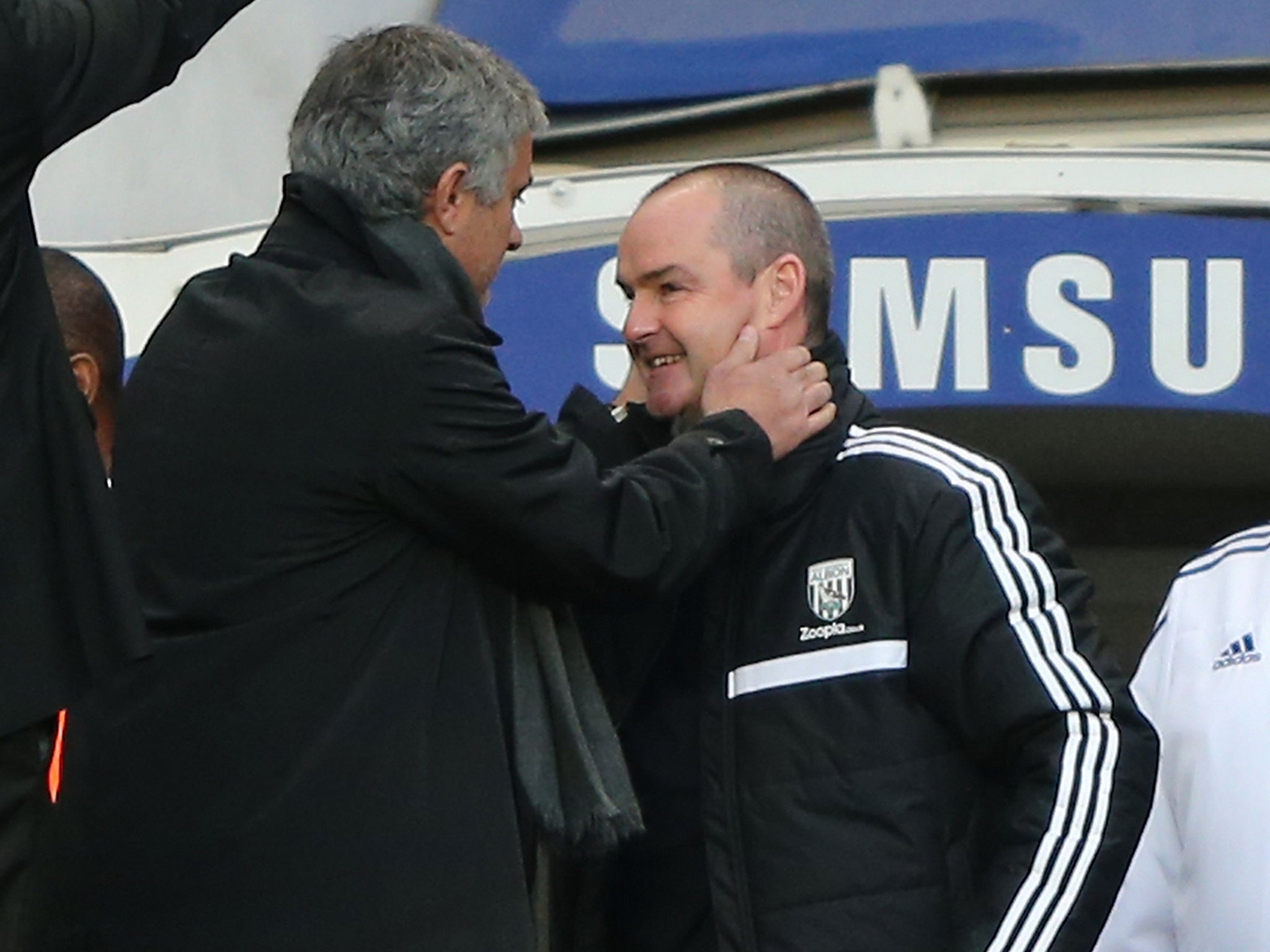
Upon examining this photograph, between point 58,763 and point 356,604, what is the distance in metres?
0.61

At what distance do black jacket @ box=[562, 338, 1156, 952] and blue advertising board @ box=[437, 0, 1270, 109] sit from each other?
1896mm

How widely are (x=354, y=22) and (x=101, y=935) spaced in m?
2.83

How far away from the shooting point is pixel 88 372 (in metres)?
3.32

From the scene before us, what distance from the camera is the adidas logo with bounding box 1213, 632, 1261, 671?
2.74 m

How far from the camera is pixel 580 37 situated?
4555 millimetres

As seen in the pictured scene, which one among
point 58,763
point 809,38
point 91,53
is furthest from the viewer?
point 809,38

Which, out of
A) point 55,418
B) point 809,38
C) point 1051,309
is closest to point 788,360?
point 55,418

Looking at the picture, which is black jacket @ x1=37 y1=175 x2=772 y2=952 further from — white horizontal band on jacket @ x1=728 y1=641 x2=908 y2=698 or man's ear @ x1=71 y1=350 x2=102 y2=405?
man's ear @ x1=71 y1=350 x2=102 y2=405

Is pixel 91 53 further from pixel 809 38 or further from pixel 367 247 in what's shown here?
pixel 809 38

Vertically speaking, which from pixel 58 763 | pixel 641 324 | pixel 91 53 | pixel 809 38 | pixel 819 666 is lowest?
pixel 58 763

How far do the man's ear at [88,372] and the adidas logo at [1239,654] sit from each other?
1.46 metres

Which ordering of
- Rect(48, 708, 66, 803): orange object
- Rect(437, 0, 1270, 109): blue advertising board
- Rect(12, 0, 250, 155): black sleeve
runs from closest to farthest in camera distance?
Rect(12, 0, 250, 155): black sleeve
Rect(48, 708, 66, 803): orange object
Rect(437, 0, 1270, 109): blue advertising board

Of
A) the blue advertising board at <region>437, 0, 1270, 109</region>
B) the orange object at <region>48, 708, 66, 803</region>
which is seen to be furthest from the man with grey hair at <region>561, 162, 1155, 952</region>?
A: the blue advertising board at <region>437, 0, 1270, 109</region>

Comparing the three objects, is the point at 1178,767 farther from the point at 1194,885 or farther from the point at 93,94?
the point at 93,94
